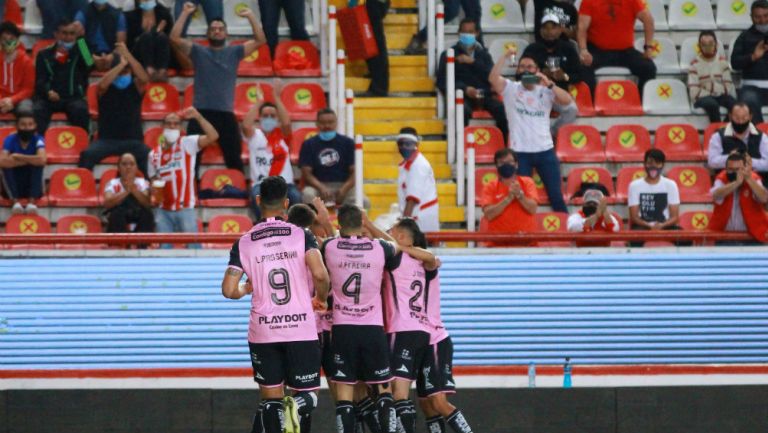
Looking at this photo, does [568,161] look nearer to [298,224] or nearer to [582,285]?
[582,285]

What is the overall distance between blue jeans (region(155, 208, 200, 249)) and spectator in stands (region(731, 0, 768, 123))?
263 inches

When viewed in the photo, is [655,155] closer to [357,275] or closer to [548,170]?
[548,170]

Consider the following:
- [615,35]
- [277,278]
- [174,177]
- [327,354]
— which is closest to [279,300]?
[277,278]

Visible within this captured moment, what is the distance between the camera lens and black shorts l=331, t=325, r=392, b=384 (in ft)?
39.0

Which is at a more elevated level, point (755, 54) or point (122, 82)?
point (755, 54)

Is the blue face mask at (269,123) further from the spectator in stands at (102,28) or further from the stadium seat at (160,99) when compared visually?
the spectator in stands at (102,28)

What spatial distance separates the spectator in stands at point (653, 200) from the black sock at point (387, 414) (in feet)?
17.3

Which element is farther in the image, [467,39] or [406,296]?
[467,39]

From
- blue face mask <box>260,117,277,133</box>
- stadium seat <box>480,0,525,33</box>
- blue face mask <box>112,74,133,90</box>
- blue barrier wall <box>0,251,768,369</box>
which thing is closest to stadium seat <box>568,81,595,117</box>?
stadium seat <box>480,0,525,33</box>

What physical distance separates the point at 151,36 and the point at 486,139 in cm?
397

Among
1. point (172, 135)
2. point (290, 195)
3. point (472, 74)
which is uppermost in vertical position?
point (472, 74)

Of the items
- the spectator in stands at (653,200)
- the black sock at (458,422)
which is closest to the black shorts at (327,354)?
the black sock at (458,422)

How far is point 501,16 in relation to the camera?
19.8 m

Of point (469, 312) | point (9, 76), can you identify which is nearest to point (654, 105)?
point (469, 312)
